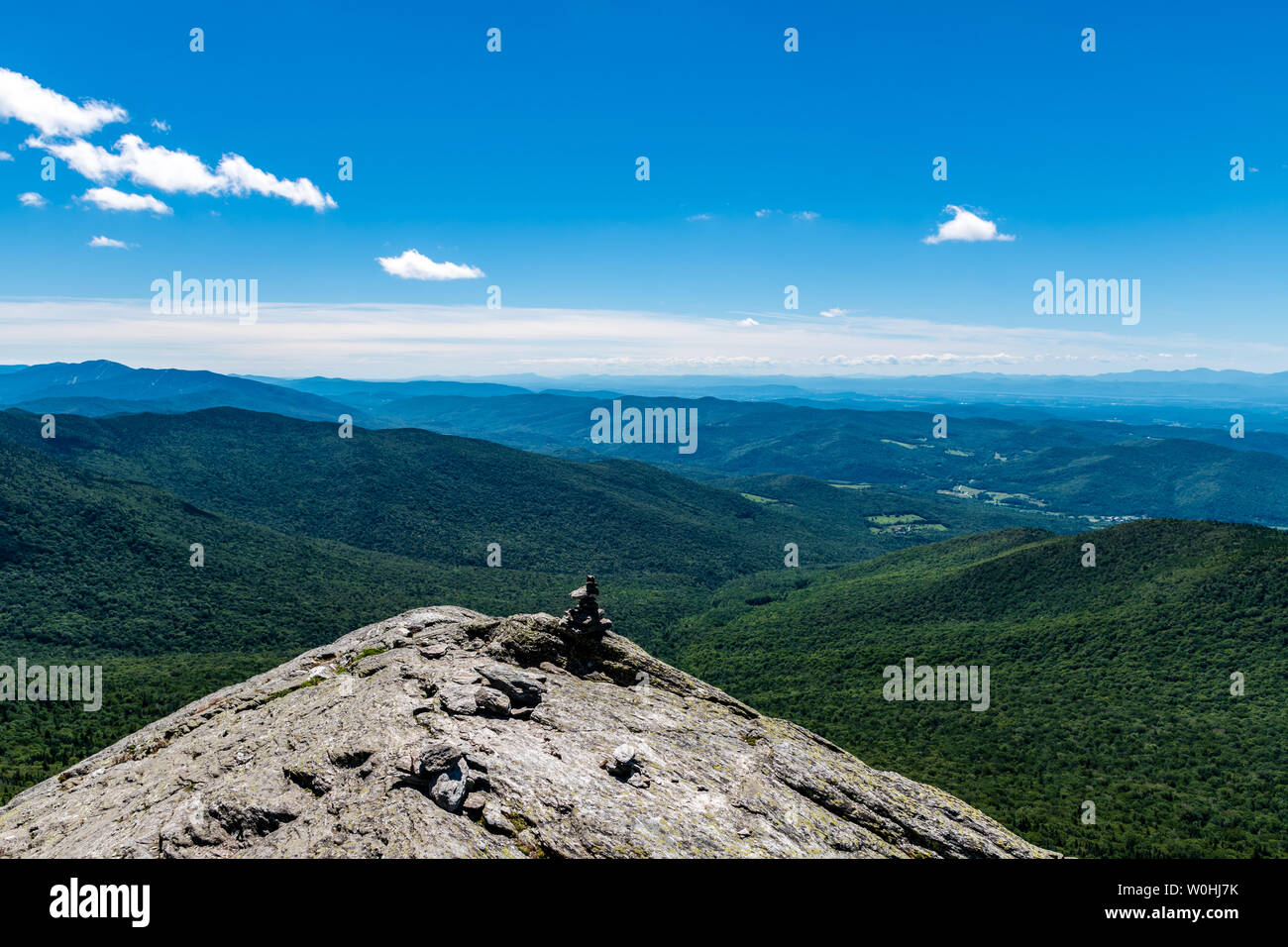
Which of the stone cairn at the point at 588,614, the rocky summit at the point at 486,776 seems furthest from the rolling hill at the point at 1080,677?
the stone cairn at the point at 588,614

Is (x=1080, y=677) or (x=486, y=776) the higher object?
(x=486, y=776)

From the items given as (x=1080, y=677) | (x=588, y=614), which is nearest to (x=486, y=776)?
(x=588, y=614)

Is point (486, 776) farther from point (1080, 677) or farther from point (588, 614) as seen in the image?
point (1080, 677)

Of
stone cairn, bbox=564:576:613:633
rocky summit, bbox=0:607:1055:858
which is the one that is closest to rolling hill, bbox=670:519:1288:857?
rocky summit, bbox=0:607:1055:858

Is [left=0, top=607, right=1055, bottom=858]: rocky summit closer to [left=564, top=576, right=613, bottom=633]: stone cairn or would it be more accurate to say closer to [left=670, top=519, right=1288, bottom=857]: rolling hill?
[left=564, top=576, right=613, bottom=633]: stone cairn

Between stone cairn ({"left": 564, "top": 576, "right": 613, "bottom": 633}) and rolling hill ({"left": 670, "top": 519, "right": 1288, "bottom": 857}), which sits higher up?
stone cairn ({"left": 564, "top": 576, "right": 613, "bottom": 633})

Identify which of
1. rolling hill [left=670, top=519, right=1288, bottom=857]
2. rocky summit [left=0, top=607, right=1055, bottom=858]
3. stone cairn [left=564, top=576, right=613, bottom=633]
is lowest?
rolling hill [left=670, top=519, right=1288, bottom=857]

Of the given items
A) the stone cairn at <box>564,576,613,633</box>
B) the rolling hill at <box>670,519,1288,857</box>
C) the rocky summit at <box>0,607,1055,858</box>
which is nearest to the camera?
the rocky summit at <box>0,607,1055,858</box>
